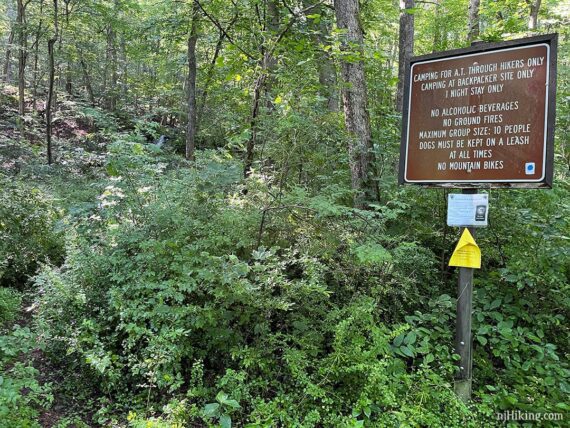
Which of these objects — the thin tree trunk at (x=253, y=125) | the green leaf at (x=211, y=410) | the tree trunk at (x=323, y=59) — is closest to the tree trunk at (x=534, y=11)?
the tree trunk at (x=323, y=59)

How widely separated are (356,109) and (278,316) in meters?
3.44

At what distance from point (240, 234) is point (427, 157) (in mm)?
2014

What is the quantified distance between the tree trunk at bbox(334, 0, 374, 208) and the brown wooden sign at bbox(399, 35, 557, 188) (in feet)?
6.59

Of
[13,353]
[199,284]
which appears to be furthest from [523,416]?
[13,353]

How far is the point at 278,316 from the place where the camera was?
146 inches

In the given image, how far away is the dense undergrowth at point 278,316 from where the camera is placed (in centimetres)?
294

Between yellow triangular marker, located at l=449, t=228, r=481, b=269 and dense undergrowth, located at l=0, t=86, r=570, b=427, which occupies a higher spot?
yellow triangular marker, located at l=449, t=228, r=481, b=269

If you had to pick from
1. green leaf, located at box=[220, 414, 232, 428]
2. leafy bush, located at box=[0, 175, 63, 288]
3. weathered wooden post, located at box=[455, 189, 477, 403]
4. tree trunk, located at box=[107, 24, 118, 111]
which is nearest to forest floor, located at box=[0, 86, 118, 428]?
leafy bush, located at box=[0, 175, 63, 288]

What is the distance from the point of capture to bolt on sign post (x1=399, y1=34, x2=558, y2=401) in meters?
2.88

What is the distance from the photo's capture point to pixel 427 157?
11.0 ft

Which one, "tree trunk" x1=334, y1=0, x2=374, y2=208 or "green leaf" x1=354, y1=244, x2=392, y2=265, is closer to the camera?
"green leaf" x1=354, y1=244, x2=392, y2=265

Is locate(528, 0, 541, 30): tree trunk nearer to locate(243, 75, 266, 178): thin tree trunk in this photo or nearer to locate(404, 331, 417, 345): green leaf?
locate(243, 75, 266, 178): thin tree trunk

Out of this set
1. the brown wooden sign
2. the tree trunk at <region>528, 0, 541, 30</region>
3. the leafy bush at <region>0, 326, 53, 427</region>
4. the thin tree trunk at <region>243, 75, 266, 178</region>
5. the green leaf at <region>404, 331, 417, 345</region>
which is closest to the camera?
the leafy bush at <region>0, 326, 53, 427</region>

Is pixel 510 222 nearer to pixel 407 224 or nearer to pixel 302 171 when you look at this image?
pixel 407 224
